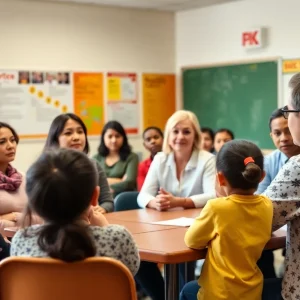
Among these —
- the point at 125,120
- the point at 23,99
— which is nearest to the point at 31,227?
the point at 23,99

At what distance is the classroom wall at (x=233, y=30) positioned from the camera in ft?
19.8

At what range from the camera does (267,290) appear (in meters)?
2.69

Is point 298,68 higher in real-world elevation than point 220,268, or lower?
higher

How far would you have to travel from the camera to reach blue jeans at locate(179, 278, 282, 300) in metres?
2.68

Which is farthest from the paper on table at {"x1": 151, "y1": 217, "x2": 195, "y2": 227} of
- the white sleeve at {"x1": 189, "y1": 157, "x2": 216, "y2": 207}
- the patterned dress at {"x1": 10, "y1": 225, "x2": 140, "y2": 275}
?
the patterned dress at {"x1": 10, "y1": 225, "x2": 140, "y2": 275}

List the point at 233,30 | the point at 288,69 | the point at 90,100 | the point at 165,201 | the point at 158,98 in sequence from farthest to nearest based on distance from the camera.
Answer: the point at 158,98
the point at 90,100
the point at 233,30
the point at 288,69
the point at 165,201

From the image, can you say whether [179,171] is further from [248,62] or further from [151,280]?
[248,62]

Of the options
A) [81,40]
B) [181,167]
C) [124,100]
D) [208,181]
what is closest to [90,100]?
[124,100]

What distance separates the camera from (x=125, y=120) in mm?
7023

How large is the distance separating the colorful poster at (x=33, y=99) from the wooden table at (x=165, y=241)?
9.27 feet

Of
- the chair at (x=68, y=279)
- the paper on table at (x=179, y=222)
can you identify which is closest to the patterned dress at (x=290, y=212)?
the paper on table at (x=179, y=222)

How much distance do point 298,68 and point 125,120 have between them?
2010 millimetres

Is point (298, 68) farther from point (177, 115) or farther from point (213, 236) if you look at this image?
point (213, 236)

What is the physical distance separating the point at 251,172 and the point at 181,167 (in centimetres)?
156
